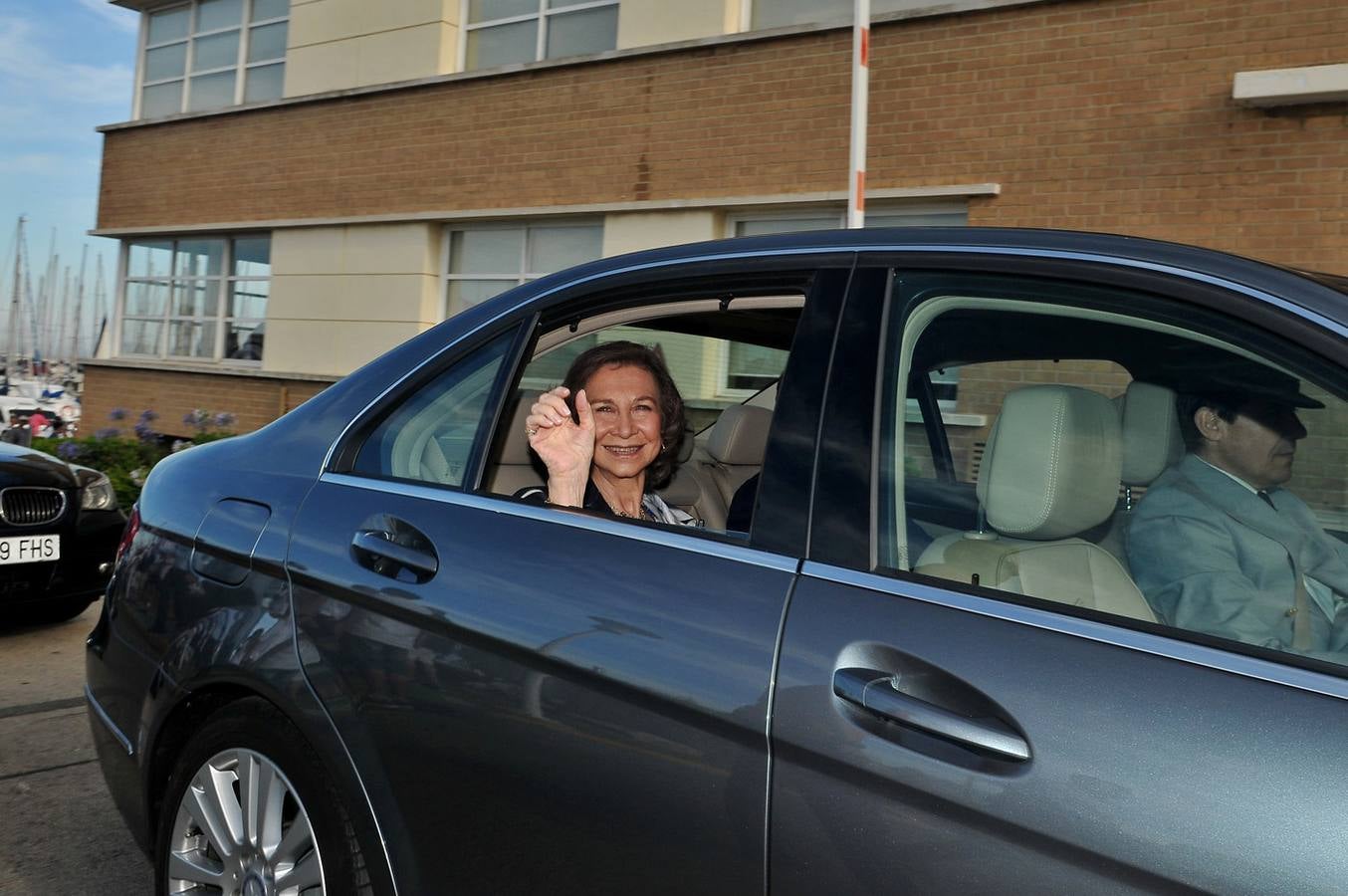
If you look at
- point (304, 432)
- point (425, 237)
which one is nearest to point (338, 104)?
point (425, 237)

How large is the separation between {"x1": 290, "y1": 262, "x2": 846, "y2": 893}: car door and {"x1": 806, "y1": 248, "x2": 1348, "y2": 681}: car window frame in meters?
0.05

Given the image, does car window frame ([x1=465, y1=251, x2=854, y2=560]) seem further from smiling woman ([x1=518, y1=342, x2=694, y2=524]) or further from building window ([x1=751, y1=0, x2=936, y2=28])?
building window ([x1=751, y1=0, x2=936, y2=28])

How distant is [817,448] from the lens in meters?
1.87

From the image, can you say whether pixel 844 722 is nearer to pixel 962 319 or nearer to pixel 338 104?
pixel 962 319

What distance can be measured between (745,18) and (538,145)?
8.28ft

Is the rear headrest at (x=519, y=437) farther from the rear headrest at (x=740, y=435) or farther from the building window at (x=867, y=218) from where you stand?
the building window at (x=867, y=218)

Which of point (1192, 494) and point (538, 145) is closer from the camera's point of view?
point (1192, 494)

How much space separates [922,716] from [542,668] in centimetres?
65

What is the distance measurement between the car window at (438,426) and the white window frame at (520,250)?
9594 millimetres

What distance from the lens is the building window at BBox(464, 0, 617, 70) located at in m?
12.2

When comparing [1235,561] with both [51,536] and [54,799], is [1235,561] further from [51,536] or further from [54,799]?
[51,536]

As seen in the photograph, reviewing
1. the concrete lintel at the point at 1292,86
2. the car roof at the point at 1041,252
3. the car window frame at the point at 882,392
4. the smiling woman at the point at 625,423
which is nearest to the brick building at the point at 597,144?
the concrete lintel at the point at 1292,86

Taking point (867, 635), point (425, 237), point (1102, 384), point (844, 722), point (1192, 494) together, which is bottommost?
point (844, 722)

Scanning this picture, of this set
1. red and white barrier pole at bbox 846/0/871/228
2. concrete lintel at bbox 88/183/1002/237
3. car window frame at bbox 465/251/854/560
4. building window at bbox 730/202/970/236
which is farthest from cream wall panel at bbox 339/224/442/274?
car window frame at bbox 465/251/854/560
